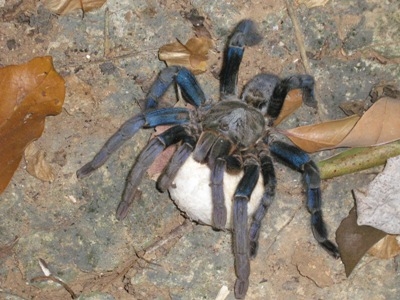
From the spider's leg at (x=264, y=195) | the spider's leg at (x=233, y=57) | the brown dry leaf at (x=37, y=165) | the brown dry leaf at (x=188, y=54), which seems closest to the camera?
the spider's leg at (x=264, y=195)

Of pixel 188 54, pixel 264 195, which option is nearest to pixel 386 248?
pixel 264 195

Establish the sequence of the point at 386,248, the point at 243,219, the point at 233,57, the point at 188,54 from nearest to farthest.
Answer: the point at 243,219, the point at 233,57, the point at 386,248, the point at 188,54

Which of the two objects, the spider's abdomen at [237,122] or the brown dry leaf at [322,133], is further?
the brown dry leaf at [322,133]

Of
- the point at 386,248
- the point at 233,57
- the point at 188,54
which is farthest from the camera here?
the point at 188,54

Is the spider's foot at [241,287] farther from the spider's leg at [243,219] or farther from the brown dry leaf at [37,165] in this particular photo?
the brown dry leaf at [37,165]

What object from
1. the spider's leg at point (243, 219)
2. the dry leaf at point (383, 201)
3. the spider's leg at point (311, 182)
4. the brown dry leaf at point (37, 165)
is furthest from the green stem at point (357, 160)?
the brown dry leaf at point (37, 165)

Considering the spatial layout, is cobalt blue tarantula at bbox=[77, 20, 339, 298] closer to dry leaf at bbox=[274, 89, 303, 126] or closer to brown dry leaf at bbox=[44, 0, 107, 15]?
dry leaf at bbox=[274, 89, 303, 126]

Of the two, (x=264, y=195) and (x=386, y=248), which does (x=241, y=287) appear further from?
(x=386, y=248)

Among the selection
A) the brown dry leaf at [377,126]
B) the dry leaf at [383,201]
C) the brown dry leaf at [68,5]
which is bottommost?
the dry leaf at [383,201]
